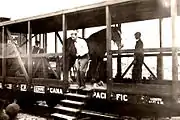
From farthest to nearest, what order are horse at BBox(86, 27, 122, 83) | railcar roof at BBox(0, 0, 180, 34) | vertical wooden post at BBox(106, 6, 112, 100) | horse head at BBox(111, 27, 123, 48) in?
1. horse at BBox(86, 27, 122, 83)
2. horse head at BBox(111, 27, 123, 48)
3. railcar roof at BBox(0, 0, 180, 34)
4. vertical wooden post at BBox(106, 6, 112, 100)

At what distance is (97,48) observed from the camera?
1328 cm

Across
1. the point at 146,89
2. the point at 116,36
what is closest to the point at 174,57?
the point at 146,89

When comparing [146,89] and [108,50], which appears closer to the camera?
[146,89]

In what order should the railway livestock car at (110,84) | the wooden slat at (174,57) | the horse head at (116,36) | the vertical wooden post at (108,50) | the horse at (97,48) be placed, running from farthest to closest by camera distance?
the horse at (97,48) < the horse head at (116,36) < the vertical wooden post at (108,50) < the railway livestock car at (110,84) < the wooden slat at (174,57)

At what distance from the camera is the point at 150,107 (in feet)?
28.1

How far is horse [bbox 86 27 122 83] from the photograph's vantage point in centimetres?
1286

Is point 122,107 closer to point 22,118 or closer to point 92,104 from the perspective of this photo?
point 92,104

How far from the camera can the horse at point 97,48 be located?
12859 mm

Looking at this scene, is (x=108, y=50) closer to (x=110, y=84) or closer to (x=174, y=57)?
(x=110, y=84)

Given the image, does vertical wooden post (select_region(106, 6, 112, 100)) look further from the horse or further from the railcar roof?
the horse

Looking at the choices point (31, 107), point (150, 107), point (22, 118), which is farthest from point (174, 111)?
point (31, 107)

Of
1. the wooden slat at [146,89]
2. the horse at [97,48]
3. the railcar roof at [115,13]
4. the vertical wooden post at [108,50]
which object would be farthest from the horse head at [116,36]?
the wooden slat at [146,89]

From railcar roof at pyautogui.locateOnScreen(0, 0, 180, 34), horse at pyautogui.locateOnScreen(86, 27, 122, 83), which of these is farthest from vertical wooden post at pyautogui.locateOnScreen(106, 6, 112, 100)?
horse at pyautogui.locateOnScreen(86, 27, 122, 83)

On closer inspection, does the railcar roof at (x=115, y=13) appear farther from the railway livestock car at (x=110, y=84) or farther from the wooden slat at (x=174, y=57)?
the wooden slat at (x=174, y=57)
